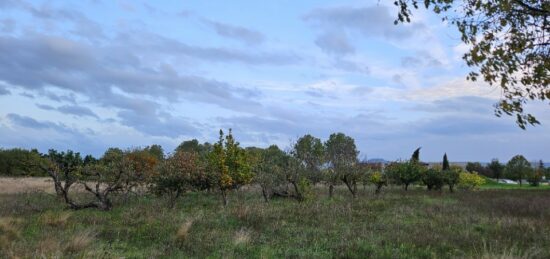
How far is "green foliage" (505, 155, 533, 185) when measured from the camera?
8075 centimetres

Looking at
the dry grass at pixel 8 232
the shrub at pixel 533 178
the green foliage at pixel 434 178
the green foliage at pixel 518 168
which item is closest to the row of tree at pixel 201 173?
the green foliage at pixel 434 178

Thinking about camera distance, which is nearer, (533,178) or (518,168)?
(533,178)

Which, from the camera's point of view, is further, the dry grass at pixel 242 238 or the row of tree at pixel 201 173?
the row of tree at pixel 201 173

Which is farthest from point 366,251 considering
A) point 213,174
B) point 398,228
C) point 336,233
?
point 213,174

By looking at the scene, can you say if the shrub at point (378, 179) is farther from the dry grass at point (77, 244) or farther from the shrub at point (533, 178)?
the shrub at point (533, 178)

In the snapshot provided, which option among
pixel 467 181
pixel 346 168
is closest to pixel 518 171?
pixel 467 181

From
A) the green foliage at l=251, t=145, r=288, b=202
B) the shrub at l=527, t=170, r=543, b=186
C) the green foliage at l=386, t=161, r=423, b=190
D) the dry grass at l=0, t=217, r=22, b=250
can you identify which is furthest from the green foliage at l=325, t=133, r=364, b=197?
the shrub at l=527, t=170, r=543, b=186

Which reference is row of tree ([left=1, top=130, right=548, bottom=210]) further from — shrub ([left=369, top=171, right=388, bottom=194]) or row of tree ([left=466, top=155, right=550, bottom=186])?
row of tree ([left=466, top=155, right=550, bottom=186])

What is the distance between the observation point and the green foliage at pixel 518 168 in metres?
80.8

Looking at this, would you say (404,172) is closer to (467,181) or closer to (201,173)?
(467,181)

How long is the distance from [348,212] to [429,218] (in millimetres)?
3286

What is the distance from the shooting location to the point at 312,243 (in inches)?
509

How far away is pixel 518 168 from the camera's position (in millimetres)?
81875

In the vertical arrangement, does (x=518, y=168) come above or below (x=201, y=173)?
above
